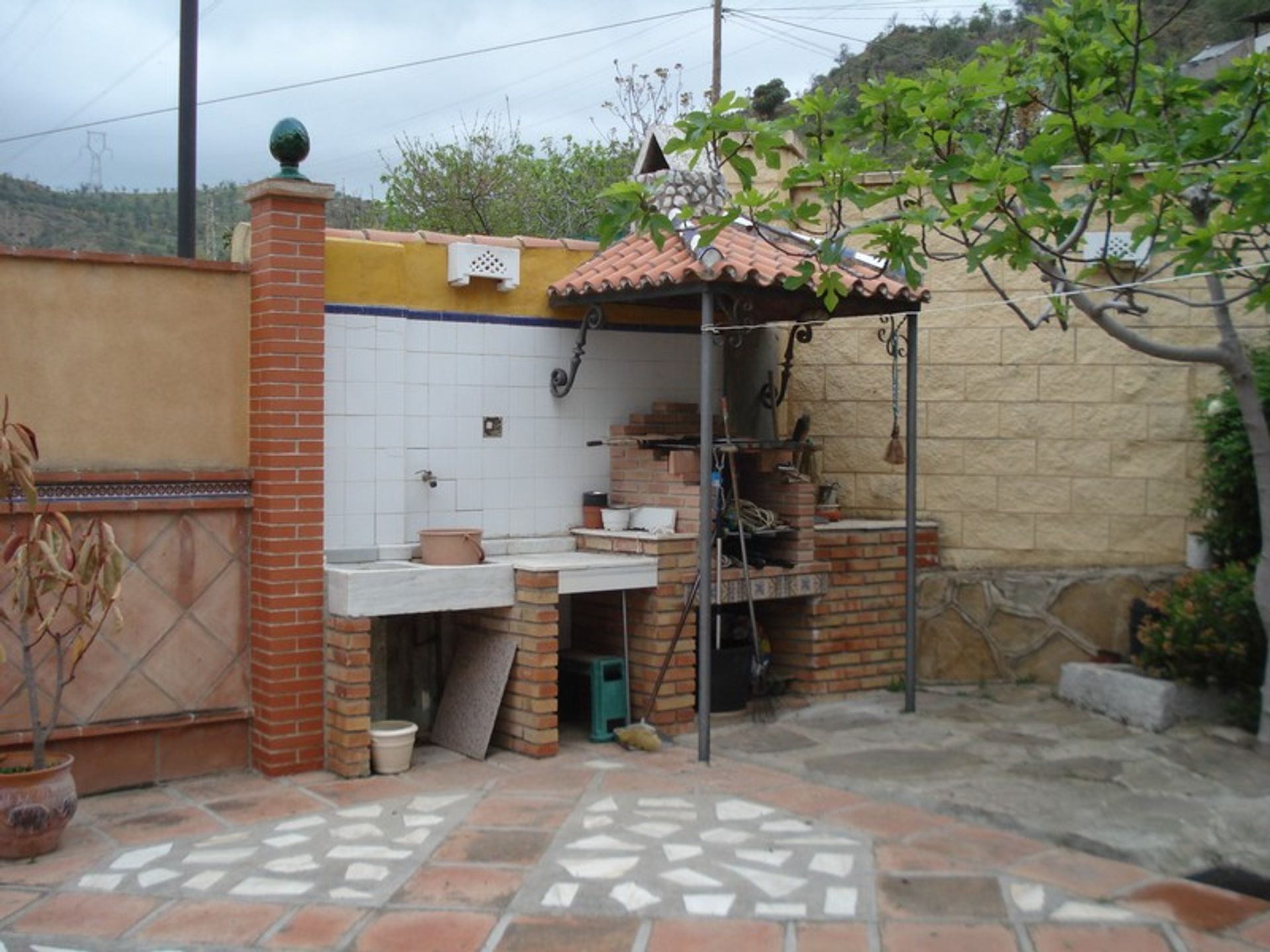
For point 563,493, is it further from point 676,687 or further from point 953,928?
point 953,928

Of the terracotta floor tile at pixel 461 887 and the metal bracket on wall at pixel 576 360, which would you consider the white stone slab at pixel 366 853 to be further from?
the metal bracket on wall at pixel 576 360

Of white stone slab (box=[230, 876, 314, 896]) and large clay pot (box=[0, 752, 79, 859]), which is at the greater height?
large clay pot (box=[0, 752, 79, 859])

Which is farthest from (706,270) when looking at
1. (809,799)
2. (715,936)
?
(715,936)

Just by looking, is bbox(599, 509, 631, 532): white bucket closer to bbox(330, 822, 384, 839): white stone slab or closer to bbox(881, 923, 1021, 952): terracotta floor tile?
bbox(330, 822, 384, 839): white stone slab

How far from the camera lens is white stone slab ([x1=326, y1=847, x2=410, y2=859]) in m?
5.86

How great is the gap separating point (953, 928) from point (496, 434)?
4.42 m

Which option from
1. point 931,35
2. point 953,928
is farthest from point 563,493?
point 931,35

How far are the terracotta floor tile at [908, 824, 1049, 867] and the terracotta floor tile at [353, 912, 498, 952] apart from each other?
2106 mm

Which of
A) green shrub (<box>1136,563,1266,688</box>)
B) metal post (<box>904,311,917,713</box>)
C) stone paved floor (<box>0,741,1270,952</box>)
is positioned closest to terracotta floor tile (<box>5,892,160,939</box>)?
stone paved floor (<box>0,741,1270,952</box>)

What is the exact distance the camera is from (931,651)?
9547 millimetres

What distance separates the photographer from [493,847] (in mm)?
6000

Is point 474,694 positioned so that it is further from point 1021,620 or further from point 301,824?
point 1021,620

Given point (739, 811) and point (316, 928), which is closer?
point (316, 928)

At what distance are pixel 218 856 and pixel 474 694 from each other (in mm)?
2174
